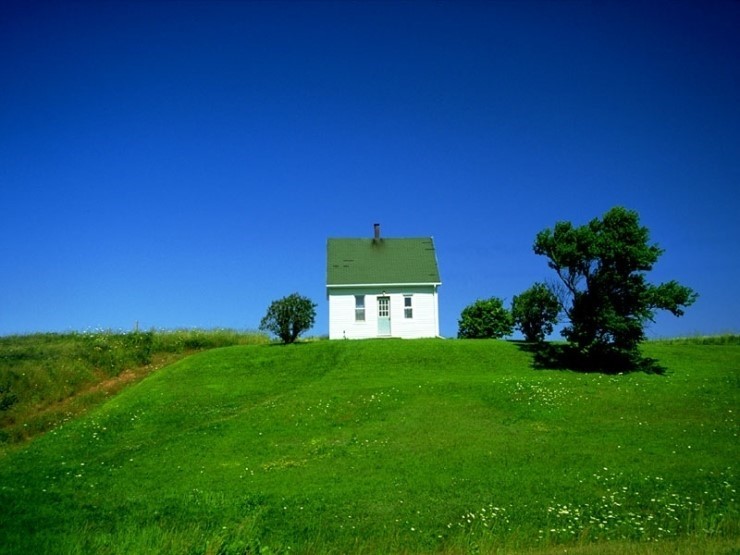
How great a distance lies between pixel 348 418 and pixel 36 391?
19.4 metres

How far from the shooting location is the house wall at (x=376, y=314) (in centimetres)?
5031

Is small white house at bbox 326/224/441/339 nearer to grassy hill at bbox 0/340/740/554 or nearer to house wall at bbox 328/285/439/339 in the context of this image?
house wall at bbox 328/285/439/339

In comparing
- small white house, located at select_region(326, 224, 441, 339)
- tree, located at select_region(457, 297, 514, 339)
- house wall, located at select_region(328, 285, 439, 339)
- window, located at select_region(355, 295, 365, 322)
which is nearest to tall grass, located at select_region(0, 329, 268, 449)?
house wall, located at select_region(328, 285, 439, 339)

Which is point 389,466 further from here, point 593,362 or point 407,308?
point 407,308

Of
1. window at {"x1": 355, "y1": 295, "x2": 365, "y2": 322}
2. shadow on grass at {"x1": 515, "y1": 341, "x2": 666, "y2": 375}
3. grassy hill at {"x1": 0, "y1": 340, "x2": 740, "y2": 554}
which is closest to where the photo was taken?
grassy hill at {"x1": 0, "y1": 340, "x2": 740, "y2": 554}

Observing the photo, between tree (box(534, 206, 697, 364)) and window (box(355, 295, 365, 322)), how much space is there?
53.6 ft

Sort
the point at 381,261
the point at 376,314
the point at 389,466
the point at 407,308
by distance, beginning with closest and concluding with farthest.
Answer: the point at 389,466, the point at 376,314, the point at 407,308, the point at 381,261

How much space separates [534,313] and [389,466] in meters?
29.9

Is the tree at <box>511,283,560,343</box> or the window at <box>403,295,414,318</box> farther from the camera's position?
the window at <box>403,295,414,318</box>

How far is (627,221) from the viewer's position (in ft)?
127

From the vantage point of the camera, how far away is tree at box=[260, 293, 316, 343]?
44844mm

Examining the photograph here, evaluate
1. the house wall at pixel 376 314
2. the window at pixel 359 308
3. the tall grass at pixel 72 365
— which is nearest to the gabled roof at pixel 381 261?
the house wall at pixel 376 314

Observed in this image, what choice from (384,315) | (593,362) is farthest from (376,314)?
(593,362)

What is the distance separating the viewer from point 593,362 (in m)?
39.3
